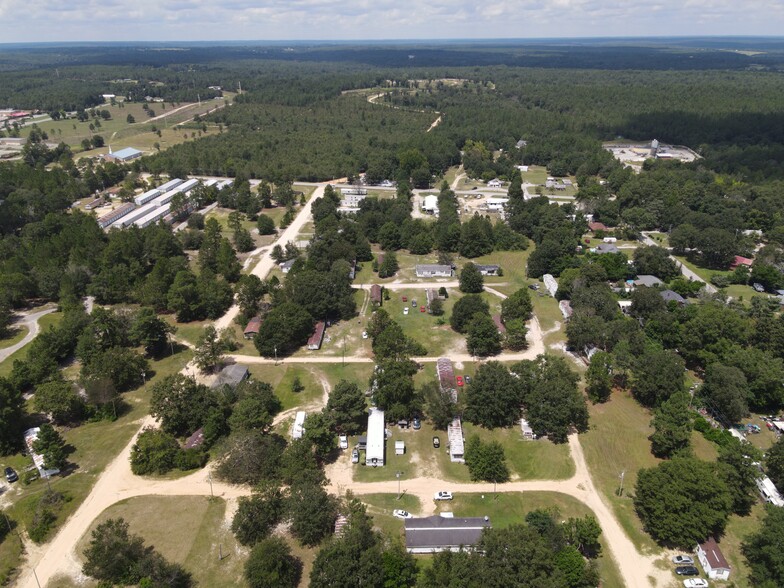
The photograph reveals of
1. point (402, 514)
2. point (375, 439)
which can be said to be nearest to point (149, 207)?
point (375, 439)

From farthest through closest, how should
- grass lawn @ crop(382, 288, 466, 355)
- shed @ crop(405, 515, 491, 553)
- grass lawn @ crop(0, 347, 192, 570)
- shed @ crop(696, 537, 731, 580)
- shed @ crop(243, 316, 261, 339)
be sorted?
shed @ crop(243, 316, 261, 339), grass lawn @ crop(382, 288, 466, 355), grass lawn @ crop(0, 347, 192, 570), shed @ crop(405, 515, 491, 553), shed @ crop(696, 537, 731, 580)

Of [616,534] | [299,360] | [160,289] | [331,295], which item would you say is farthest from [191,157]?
[616,534]

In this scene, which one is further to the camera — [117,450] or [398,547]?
[117,450]

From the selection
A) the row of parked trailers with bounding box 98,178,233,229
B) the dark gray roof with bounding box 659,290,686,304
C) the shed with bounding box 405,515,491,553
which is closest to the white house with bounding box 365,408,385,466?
the shed with bounding box 405,515,491,553

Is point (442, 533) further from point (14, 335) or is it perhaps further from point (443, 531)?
point (14, 335)

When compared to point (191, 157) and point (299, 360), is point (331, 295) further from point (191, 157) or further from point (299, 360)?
point (191, 157)

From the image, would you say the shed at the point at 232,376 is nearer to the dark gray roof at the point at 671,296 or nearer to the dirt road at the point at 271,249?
the dirt road at the point at 271,249

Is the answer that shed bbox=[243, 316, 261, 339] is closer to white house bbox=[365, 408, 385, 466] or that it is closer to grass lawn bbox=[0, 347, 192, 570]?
grass lawn bbox=[0, 347, 192, 570]
